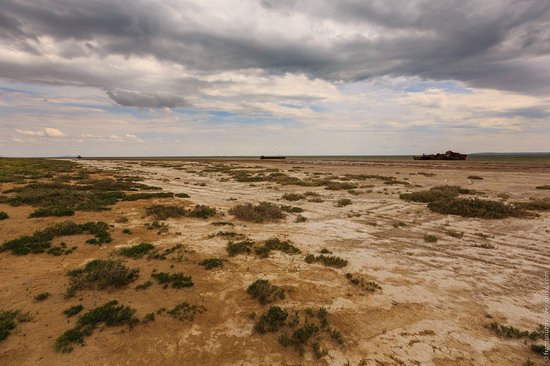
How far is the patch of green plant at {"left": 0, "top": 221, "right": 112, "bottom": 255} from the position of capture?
1095 centimetres

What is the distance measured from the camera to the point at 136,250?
1119 cm

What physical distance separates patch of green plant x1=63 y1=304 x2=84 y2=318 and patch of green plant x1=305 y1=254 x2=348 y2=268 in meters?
7.18

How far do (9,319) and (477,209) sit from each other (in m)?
22.6

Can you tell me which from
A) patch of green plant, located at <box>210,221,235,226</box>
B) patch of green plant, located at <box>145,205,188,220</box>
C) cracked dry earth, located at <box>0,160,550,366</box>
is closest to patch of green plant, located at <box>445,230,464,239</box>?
cracked dry earth, located at <box>0,160,550,366</box>

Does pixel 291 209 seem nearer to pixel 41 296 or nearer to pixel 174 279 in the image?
pixel 174 279

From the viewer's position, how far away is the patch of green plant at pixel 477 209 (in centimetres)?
1725

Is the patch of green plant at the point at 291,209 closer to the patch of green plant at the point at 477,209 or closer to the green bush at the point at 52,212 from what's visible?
the patch of green plant at the point at 477,209

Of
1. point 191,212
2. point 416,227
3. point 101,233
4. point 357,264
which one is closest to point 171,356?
point 357,264

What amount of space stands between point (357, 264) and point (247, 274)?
4.14m

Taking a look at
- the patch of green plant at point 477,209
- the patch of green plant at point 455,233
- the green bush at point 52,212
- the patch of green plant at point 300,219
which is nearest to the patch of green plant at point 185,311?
the patch of green plant at point 300,219

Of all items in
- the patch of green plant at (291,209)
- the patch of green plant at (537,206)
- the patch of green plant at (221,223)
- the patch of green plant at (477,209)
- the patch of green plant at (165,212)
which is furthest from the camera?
the patch of green plant at (291,209)

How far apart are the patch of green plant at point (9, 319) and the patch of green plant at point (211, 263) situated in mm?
4762

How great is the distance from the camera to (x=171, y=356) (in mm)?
5816

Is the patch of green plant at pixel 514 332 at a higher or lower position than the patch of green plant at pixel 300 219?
lower
